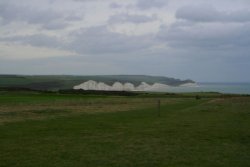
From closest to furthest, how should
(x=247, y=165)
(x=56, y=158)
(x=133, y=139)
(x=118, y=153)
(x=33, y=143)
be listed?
(x=247, y=165)
(x=56, y=158)
(x=118, y=153)
(x=33, y=143)
(x=133, y=139)

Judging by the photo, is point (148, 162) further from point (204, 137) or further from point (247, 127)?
point (247, 127)

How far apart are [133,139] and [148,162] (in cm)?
595

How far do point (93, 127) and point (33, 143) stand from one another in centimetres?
781

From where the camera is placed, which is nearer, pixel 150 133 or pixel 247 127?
pixel 150 133

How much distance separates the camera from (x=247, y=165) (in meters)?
14.3

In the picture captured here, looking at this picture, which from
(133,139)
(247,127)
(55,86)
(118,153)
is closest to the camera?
(118,153)

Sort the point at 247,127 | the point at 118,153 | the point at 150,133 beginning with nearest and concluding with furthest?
the point at 118,153
the point at 150,133
the point at 247,127

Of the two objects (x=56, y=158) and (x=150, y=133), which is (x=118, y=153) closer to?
(x=56, y=158)

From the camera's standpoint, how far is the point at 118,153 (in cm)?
1652

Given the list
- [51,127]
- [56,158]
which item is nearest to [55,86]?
[51,127]

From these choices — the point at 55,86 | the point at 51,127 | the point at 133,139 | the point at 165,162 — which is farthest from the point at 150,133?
the point at 55,86

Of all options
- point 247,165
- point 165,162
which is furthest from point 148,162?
point 247,165

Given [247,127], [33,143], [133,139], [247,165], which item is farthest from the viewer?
[247,127]

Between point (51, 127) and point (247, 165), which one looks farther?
point (51, 127)
